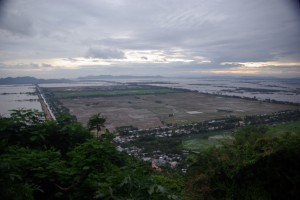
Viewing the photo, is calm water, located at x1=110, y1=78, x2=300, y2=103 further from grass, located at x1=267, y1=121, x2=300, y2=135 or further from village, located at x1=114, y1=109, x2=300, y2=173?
grass, located at x1=267, y1=121, x2=300, y2=135

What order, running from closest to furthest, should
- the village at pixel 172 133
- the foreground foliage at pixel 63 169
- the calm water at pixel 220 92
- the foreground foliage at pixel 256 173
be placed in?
the foreground foliage at pixel 63 169, the foreground foliage at pixel 256 173, the village at pixel 172 133, the calm water at pixel 220 92

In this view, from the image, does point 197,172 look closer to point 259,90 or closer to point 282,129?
point 282,129

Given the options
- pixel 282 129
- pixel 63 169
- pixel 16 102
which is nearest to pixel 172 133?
pixel 282 129

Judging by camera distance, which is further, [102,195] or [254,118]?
[254,118]

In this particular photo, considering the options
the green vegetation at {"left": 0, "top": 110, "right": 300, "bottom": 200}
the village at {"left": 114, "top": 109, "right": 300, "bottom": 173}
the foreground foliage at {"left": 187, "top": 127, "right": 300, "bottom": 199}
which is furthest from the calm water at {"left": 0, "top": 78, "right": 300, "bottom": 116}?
the foreground foliage at {"left": 187, "top": 127, "right": 300, "bottom": 199}

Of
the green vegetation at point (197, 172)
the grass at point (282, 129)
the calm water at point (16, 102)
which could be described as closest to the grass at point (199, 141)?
the grass at point (282, 129)

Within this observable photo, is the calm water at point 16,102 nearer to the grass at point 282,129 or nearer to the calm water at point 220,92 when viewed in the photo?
the calm water at point 220,92

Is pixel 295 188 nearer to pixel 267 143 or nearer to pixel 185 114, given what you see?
pixel 267 143

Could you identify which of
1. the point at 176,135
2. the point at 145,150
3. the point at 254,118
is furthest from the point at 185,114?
the point at 145,150
